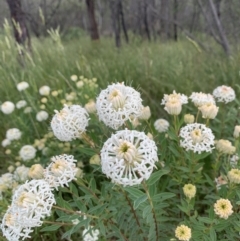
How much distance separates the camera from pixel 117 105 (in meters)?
1.31

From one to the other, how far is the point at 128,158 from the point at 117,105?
29 cm

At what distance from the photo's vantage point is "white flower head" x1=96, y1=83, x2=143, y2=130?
4.26ft

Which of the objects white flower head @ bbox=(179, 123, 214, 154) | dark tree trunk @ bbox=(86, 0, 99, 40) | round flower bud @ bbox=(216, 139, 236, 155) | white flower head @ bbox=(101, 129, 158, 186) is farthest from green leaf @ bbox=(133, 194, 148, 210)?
dark tree trunk @ bbox=(86, 0, 99, 40)

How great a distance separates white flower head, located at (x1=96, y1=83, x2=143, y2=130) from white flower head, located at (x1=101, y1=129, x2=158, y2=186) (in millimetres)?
173

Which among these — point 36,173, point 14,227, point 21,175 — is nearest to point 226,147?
point 36,173

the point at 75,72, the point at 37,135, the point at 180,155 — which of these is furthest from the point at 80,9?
the point at 180,155

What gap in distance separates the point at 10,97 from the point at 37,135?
0.84 m

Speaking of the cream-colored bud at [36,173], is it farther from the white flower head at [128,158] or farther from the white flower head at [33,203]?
the white flower head at [128,158]

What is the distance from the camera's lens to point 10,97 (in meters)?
3.65

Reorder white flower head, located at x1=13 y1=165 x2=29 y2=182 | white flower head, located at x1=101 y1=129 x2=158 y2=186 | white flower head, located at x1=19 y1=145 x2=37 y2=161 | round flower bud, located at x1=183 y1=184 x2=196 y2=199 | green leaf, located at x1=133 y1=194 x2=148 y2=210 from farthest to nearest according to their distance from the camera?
1. white flower head, located at x1=19 y1=145 x2=37 y2=161
2. white flower head, located at x1=13 y1=165 x2=29 y2=182
3. round flower bud, located at x1=183 y1=184 x2=196 y2=199
4. green leaf, located at x1=133 y1=194 x2=148 y2=210
5. white flower head, located at x1=101 y1=129 x2=158 y2=186

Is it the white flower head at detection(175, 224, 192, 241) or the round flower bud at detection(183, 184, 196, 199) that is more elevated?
the round flower bud at detection(183, 184, 196, 199)

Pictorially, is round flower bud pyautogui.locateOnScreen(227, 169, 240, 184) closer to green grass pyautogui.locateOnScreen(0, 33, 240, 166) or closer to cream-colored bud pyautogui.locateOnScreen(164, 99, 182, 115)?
cream-colored bud pyautogui.locateOnScreen(164, 99, 182, 115)

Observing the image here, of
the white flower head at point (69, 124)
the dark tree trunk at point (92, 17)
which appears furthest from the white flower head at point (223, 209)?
the dark tree trunk at point (92, 17)

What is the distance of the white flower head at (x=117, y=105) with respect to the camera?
1300 mm
